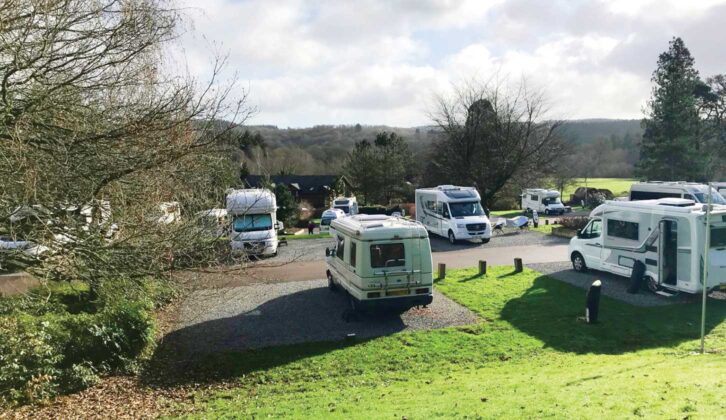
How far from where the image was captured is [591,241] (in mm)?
17391

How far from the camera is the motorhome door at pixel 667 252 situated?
14.4 m

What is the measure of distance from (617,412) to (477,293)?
9255mm

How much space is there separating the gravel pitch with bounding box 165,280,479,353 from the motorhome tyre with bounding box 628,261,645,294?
508 centimetres

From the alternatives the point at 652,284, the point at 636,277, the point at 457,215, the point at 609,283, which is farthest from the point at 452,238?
the point at 652,284

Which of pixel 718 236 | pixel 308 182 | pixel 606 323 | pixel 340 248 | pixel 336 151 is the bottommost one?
pixel 606 323

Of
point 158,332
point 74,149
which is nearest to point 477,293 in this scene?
point 158,332

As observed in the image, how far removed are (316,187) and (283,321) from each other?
49384mm

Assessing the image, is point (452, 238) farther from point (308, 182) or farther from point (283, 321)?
point (308, 182)

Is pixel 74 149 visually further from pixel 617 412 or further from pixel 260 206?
pixel 260 206

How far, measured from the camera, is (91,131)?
7020 mm

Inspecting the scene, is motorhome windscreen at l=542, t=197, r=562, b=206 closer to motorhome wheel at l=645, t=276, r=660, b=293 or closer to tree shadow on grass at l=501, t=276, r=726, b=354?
motorhome wheel at l=645, t=276, r=660, b=293

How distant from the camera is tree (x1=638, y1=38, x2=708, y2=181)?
41.4m

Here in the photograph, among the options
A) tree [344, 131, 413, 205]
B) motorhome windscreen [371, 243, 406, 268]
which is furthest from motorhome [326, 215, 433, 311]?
tree [344, 131, 413, 205]

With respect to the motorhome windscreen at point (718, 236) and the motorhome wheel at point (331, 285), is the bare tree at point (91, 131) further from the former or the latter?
the motorhome windscreen at point (718, 236)
